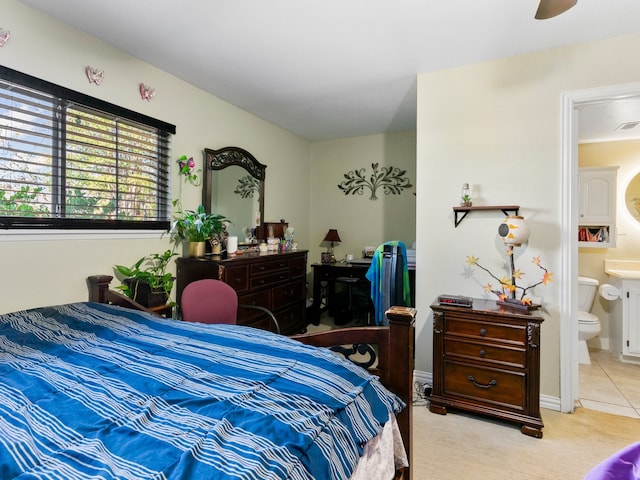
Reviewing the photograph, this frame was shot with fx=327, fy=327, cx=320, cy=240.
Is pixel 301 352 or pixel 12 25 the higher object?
pixel 12 25

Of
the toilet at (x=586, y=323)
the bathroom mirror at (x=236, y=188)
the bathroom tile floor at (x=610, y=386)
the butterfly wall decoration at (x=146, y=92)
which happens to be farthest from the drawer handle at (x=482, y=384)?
the butterfly wall decoration at (x=146, y=92)

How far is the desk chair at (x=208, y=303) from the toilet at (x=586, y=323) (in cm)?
300

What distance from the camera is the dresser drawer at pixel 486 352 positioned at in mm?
2104

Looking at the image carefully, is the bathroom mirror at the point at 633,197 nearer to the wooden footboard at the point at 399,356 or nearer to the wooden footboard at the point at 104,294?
the wooden footboard at the point at 399,356

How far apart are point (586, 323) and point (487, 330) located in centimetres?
180

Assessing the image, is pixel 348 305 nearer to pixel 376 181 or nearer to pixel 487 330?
pixel 376 181

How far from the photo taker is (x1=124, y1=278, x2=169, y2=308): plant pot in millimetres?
2430

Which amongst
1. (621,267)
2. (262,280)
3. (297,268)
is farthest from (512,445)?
(621,267)

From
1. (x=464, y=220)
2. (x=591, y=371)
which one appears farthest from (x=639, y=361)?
(x=464, y=220)

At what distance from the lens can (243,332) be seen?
156 cm

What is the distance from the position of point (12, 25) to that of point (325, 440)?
107 inches

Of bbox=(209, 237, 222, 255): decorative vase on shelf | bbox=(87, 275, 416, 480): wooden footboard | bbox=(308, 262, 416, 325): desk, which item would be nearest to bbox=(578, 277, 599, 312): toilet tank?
bbox=(308, 262, 416, 325): desk

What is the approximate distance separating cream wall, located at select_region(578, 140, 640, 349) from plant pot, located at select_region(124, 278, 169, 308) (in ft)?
14.5

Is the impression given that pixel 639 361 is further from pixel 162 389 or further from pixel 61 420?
pixel 61 420
